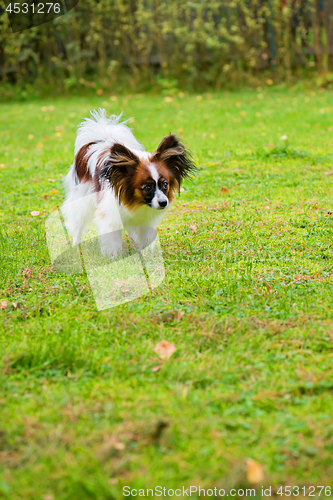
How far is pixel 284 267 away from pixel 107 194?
4.81ft

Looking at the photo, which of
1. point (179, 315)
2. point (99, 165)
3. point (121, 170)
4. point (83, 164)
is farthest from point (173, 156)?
point (179, 315)

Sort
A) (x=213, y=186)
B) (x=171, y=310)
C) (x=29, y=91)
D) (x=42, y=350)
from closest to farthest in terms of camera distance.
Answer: (x=42, y=350), (x=171, y=310), (x=213, y=186), (x=29, y=91)

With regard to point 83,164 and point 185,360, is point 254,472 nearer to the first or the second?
point 185,360

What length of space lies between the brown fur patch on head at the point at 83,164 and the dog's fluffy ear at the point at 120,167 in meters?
0.41

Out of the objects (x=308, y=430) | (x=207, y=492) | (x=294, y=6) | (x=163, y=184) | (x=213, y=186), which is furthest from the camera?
(x=294, y=6)

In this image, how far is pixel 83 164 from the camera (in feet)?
14.2

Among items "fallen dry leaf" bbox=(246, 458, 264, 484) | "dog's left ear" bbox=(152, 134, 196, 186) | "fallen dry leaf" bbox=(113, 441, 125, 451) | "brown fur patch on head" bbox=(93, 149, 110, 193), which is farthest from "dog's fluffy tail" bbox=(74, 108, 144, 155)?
"fallen dry leaf" bbox=(246, 458, 264, 484)

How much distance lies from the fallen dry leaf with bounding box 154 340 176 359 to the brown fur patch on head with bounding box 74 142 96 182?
1.97 m

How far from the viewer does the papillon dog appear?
3828mm

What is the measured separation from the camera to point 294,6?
1239cm

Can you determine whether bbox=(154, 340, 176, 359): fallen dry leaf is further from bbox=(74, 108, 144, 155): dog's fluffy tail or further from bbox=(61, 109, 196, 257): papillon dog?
bbox=(74, 108, 144, 155): dog's fluffy tail

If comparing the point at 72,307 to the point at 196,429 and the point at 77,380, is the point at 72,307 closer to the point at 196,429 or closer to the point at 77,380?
the point at 77,380

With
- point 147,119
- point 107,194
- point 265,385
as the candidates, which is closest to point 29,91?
point 147,119

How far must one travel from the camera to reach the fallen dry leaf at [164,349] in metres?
2.64
